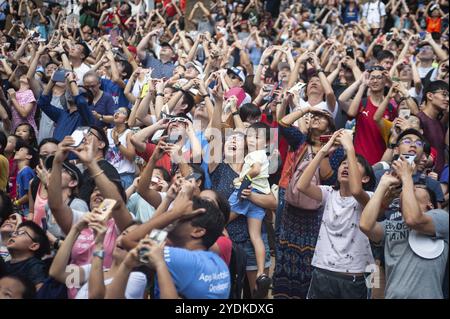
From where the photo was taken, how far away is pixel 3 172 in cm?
726

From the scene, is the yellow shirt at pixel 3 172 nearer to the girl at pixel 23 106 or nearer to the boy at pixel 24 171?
the boy at pixel 24 171

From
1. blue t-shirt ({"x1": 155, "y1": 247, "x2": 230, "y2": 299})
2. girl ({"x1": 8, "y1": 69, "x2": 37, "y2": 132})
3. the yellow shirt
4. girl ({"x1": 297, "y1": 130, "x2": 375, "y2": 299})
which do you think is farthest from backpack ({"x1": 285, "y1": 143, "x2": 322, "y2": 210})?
girl ({"x1": 8, "y1": 69, "x2": 37, "y2": 132})

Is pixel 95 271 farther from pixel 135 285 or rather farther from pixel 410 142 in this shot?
pixel 410 142

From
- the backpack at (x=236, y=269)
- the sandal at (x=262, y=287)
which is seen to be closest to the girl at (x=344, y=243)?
the sandal at (x=262, y=287)

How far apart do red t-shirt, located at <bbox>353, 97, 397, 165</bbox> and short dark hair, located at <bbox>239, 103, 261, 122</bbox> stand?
3.27ft

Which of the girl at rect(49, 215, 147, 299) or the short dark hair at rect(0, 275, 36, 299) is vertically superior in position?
the girl at rect(49, 215, 147, 299)

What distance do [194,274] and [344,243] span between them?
4.92 ft

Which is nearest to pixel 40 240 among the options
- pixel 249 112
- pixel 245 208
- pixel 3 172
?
pixel 245 208

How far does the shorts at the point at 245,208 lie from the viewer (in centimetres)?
587

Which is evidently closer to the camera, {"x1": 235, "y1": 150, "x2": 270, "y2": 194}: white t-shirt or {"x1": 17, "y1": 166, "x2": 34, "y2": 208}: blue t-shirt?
{"x1": 235, "y1": 150, "x2": 270, "y2": 194}: white t-shirt

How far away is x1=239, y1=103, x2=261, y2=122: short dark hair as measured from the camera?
24.5 ft

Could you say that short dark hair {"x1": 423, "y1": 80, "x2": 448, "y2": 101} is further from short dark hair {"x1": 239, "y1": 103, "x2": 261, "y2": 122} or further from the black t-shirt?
the black t-shirt

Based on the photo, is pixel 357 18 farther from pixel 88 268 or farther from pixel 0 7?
pixel 88 268

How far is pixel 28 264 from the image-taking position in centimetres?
479
